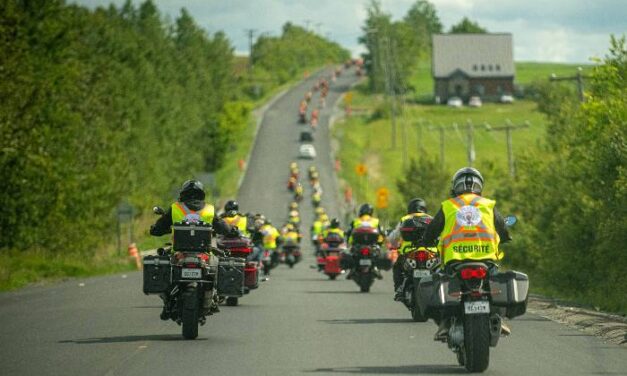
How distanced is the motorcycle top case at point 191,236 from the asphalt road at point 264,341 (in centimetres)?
112

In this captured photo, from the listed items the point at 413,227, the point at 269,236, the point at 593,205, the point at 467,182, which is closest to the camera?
the point at 467,182

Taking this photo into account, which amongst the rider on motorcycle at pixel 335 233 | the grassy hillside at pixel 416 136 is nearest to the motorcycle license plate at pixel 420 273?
the rider on motorcycle at pixel 335 233

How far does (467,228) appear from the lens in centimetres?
1486

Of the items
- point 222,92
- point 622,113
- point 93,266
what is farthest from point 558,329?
point 222,92

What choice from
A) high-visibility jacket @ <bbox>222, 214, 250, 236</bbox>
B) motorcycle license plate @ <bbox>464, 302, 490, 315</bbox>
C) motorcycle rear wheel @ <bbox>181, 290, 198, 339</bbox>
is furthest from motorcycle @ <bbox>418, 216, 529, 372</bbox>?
high-visibility jacket @ <bbox>222, 214, 250, 236</bbox>

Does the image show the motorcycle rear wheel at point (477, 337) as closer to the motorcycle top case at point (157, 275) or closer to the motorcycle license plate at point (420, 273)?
the motorcycle top case at point (157, 275)

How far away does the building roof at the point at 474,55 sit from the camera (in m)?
188

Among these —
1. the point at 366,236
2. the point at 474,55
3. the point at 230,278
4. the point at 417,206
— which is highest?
the point at 474,55

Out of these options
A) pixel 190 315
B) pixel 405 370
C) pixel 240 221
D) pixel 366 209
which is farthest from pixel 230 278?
pixel 366 209

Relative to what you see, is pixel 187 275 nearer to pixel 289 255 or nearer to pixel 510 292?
pixel 510 292

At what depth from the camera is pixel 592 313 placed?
25.0m

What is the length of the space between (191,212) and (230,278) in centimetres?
99

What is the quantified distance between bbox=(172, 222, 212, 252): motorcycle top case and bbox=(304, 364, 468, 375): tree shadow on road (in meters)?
3.82

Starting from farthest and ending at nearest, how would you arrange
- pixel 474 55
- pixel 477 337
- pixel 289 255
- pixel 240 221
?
pixel 474 55 → pixel 289 255 → pixel 240 221 → pixel 477 337
